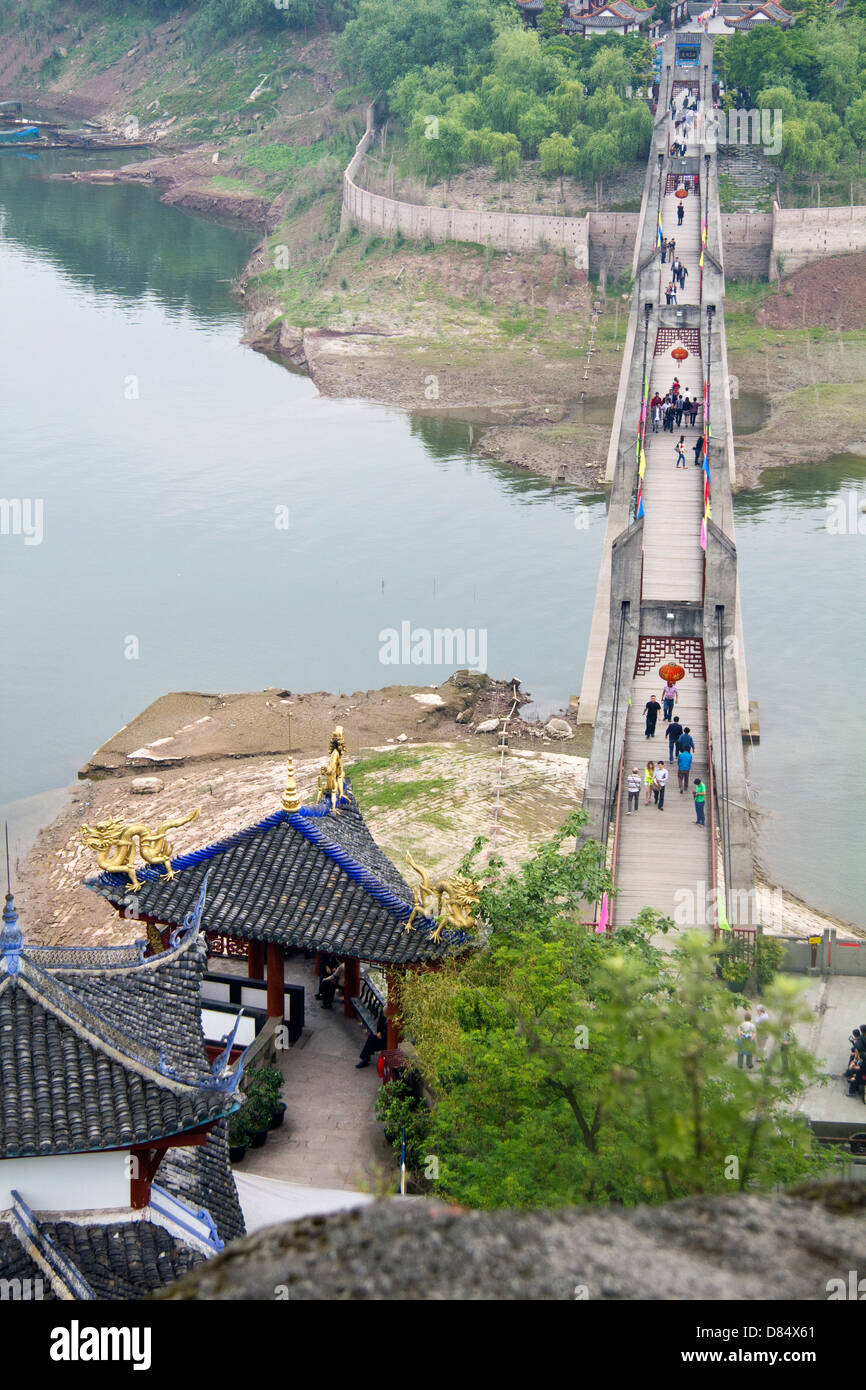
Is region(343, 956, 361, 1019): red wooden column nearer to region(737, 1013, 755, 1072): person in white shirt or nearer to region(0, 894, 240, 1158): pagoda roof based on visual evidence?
region(737, 1013, 755, 1072): person in white shirt

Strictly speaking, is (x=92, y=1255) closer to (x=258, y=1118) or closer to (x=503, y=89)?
(x=258, y=1118)

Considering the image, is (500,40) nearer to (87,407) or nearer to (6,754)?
(87,407)

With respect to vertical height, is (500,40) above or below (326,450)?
above

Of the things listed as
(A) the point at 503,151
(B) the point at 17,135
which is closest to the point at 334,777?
(A) the point at 503,151

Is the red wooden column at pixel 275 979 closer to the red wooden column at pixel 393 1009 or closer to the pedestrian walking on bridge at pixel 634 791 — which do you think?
the red wooden column at pixel 393 1009
